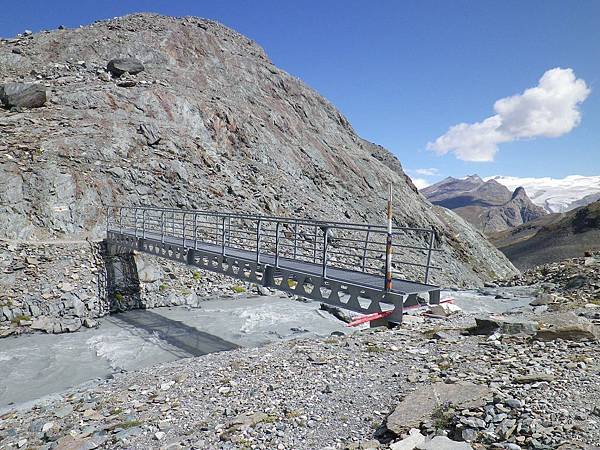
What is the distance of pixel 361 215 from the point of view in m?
38.5

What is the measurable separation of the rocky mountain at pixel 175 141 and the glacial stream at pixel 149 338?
23.1 ft

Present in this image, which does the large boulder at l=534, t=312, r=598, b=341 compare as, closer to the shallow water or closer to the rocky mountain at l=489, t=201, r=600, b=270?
the shallow water

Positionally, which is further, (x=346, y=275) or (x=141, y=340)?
(x=141, y=340)

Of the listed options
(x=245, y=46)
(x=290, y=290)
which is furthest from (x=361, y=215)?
(x=245, y=46)

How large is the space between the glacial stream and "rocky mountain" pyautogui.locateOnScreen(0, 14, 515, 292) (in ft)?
23.1

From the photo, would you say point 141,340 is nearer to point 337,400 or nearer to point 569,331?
point 337,400

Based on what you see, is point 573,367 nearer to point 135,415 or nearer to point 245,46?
point 135,415

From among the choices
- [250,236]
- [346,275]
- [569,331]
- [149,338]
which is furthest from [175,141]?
[569,331]

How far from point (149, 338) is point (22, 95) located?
76.9 ft

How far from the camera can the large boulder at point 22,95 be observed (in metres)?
27.2

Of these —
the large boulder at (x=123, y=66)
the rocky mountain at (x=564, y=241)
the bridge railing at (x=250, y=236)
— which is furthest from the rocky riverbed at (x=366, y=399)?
the rocky mountain at (x=564, y=241)

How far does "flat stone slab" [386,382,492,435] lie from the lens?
16.2ft

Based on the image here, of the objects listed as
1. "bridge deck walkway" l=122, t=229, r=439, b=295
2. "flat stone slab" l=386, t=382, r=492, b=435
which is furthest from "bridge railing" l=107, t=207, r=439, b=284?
A: "flat stone slab" l=386, t=382, r=492, b=435

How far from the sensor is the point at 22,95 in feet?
90.2
